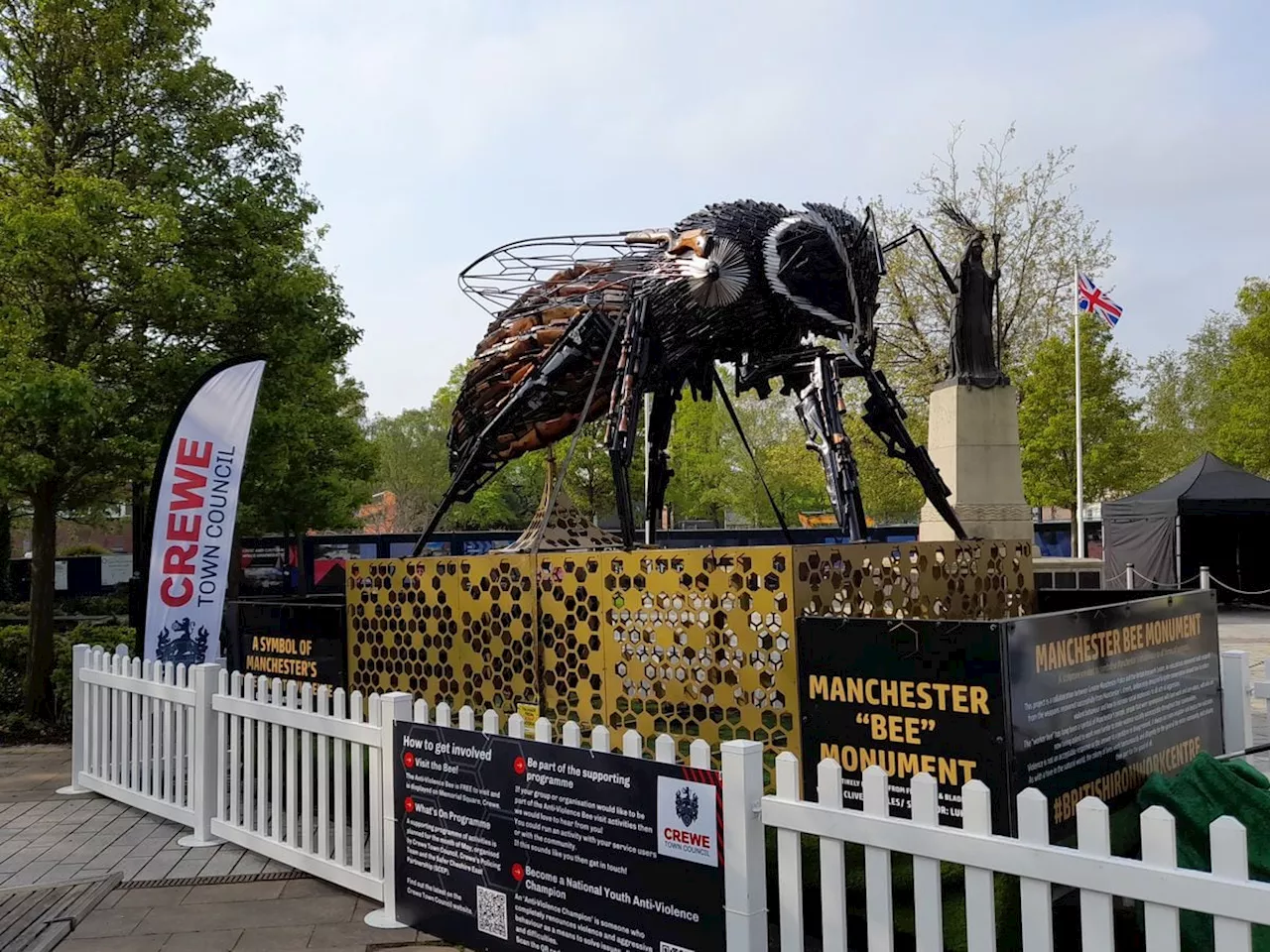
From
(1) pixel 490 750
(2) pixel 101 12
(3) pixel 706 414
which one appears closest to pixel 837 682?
(1) pixel 490 750

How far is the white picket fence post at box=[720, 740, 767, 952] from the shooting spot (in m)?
3.38

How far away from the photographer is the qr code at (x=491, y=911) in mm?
4234

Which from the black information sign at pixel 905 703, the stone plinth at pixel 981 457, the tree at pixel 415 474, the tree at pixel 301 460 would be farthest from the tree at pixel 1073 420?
the tree at pixel 415 474

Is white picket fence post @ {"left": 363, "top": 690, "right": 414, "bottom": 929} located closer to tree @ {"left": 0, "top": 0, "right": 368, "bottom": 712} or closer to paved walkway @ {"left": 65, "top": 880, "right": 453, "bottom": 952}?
paved walkway @ {"left": 65, "top": 880, "right": 453, "bottom": 952}

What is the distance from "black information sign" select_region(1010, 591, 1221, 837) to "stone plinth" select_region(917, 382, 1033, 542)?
9.91 meters

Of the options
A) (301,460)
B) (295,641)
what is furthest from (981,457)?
(295,641)

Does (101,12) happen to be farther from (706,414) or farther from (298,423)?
(706,414)


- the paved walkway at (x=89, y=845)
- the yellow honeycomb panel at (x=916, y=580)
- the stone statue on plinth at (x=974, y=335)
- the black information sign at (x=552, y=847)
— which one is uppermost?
the stone statue on plinth at (x=974, y=335)

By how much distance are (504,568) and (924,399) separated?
23525 mm

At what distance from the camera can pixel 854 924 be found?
4.36m

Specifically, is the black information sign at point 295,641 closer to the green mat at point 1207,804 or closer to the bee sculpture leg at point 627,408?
the bee sculpture leg at point 627,408

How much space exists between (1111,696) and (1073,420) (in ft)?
80.9

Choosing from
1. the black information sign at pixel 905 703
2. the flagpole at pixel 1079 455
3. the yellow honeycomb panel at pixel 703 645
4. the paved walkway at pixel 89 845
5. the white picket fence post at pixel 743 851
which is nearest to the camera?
the white picket fence post at pixel 743 851

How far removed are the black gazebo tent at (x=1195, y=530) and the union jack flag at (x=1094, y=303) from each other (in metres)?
4.20
